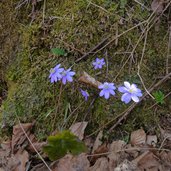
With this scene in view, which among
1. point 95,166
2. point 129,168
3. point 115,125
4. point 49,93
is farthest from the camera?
point 49,93

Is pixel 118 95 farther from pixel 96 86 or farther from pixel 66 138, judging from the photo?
pixel 66 138

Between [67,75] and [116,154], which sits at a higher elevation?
[67,75]

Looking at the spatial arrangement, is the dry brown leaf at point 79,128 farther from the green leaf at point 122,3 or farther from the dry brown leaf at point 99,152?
the green leaf at point 122,3

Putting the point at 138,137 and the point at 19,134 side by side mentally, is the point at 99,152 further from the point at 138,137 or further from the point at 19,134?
the point at 19,134

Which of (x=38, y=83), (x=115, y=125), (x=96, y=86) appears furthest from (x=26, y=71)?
(x=115, y=125)

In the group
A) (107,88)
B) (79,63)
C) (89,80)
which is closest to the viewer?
(107,88)

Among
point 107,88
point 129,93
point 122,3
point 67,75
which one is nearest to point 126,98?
point 129,93

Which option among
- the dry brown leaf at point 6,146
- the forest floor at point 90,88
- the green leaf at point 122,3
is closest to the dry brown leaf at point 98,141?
the forest floor at point 90,88
